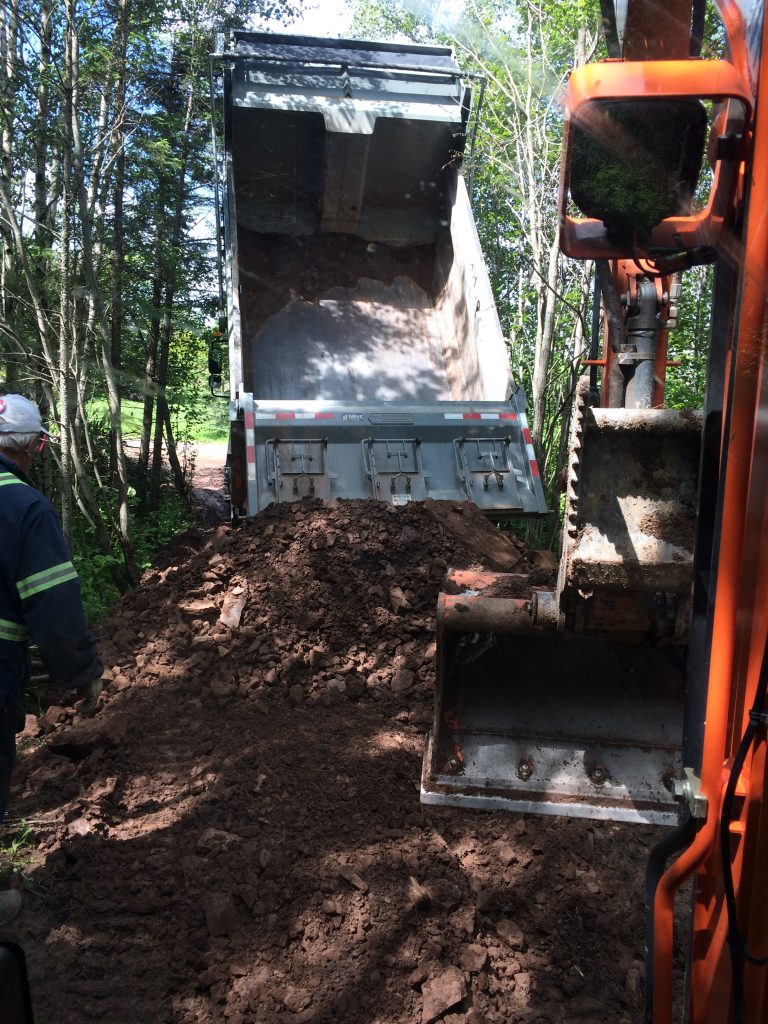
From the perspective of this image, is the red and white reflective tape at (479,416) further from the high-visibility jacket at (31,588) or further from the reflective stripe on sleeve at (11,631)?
the reflective stripe on sleeve at (11,631)

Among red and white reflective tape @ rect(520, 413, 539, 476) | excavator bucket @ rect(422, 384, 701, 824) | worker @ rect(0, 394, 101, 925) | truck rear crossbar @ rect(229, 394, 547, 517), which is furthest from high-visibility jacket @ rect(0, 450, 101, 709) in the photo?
red and white reflective tape @ rect(520, 413, 539, 476)

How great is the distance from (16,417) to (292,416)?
2708 mm

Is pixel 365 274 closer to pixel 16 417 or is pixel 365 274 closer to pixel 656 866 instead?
pixel 16 417

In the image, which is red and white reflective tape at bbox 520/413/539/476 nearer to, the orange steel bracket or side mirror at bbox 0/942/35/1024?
the orange steel bracket

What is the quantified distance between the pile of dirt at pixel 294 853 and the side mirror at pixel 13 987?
4.38 ft

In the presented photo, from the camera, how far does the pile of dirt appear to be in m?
2.35

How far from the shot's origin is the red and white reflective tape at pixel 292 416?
5.40 metres

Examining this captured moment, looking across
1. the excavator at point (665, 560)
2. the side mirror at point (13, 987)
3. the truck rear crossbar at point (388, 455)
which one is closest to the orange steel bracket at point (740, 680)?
the excavator at point (665, 560)

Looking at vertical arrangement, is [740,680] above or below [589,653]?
above

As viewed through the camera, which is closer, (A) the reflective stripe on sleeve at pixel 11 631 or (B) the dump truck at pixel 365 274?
(A) the reflective stripe on sleeve at pixel 11 631

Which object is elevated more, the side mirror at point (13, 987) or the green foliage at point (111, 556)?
the side mirror at point (13, 987)

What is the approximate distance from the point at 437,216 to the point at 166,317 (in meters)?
2.94

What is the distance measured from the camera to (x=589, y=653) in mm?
2967

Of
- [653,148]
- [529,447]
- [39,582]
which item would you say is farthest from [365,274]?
[653,148]
